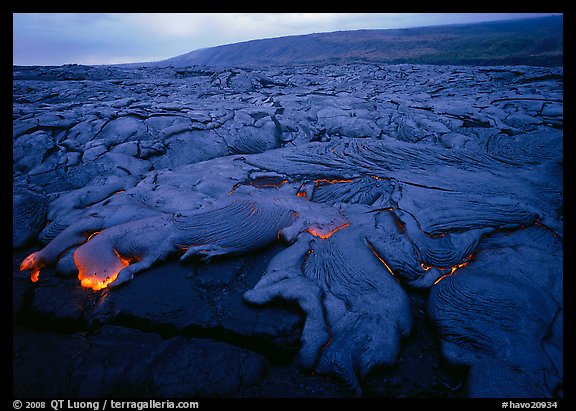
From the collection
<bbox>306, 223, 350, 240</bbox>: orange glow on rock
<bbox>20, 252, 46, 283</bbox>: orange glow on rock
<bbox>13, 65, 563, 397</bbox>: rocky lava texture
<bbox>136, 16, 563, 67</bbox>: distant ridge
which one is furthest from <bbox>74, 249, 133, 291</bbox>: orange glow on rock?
<bbox>136, 16, 563, 67</bbox>: distant ridge

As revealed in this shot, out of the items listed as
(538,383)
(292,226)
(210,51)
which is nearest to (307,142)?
(292,226)

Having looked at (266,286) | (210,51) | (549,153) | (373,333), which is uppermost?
(210,51)

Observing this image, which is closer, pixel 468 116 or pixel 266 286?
pixel 266 286

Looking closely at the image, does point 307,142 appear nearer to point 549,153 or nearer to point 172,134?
point 172,134

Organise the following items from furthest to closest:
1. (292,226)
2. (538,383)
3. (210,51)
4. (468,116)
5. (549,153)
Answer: (210,51), (468,116), (549,153), (292,226), (538,383)

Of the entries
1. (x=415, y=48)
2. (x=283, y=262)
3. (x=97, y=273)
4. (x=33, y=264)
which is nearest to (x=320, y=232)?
(x=283, y=262)

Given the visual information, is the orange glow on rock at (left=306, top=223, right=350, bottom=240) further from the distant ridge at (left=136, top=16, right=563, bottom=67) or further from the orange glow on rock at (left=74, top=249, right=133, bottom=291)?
the distant ridge at (left=136, top=16, right=563, bottom=67)
